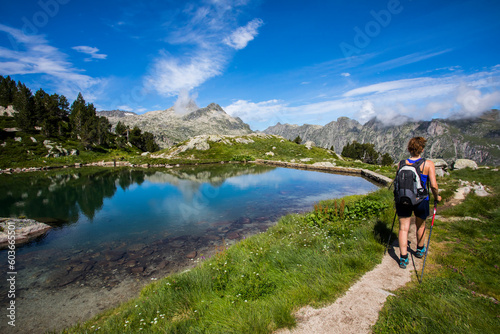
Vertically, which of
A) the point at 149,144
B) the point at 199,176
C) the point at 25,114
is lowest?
the point at 199,176

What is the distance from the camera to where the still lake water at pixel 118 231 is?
953 cm

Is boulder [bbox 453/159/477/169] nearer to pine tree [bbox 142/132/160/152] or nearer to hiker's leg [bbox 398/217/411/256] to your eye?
hiker's leg [bbox 398/217/411/256]

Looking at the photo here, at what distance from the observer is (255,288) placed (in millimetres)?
6543

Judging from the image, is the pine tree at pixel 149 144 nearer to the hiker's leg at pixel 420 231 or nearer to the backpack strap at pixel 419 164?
the hiker's leg at pixel 420 231

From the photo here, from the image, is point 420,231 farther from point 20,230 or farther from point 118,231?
point 20,230

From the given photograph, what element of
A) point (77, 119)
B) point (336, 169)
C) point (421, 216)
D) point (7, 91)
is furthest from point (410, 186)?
point (7, 91)

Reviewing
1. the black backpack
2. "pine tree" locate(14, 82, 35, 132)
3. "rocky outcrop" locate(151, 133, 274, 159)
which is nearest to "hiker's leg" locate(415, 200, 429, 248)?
the black backpack


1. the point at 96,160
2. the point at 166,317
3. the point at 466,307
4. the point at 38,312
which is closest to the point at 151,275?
the point at 38,312

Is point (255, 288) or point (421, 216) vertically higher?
point (421, 216)

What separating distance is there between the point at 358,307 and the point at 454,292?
2239mm

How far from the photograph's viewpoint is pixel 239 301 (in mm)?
6141

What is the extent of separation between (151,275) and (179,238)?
4.39m

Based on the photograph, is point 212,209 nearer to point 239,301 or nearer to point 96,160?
point 239,301

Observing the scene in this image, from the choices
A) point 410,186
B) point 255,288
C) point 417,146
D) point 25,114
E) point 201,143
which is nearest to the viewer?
point 255,288
